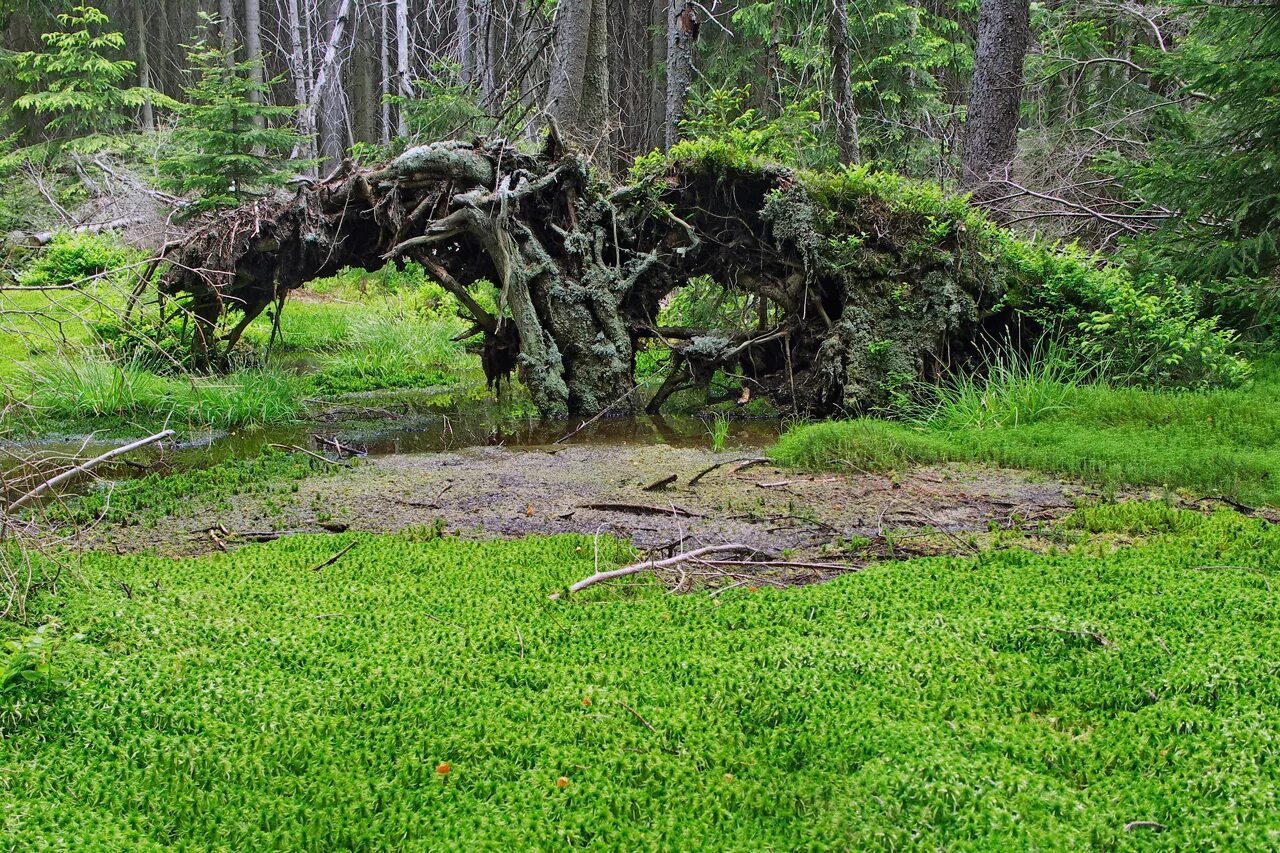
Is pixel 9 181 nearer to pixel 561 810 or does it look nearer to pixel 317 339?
pixel 317 339

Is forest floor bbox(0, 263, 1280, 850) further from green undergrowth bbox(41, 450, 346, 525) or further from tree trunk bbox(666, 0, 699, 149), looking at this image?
tree trunk bbox(666, 0, 699, 149)

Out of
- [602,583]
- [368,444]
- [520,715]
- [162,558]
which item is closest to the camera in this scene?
[520,715]

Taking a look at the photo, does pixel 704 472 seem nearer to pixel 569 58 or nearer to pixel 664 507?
pixel 664 507

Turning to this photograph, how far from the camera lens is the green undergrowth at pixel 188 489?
528 cm

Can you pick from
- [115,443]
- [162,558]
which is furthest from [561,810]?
[115,443]

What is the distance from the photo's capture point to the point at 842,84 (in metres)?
11.5

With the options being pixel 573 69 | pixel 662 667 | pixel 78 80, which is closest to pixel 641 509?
pixel 662 667

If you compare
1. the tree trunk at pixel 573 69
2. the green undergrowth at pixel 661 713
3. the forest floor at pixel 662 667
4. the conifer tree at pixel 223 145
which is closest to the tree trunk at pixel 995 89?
the tree trunk at pixel 573 69

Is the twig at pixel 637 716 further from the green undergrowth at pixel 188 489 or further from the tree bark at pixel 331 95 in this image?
the tree bark at pixel 331 95

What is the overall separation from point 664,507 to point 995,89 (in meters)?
8.52

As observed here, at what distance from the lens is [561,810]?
7.36 feet

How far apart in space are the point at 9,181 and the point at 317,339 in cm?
1249

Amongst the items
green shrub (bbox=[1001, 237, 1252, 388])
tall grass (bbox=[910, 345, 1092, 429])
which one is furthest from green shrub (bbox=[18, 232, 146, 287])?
green shrub (bbox=[1001, 237, 1252, 388])

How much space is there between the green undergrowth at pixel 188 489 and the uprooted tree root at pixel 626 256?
85.0 inches
